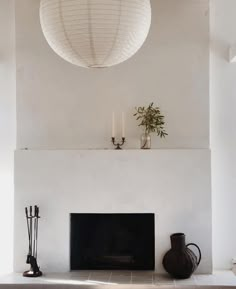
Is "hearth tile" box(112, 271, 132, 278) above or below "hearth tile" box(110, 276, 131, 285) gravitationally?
above

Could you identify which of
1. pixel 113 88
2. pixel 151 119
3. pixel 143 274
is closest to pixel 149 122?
pixel 151 119

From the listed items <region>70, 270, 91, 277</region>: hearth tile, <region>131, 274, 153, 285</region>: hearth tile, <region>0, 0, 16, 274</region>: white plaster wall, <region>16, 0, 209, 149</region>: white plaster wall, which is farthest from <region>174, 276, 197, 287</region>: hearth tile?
<region>0, 0, 16, 274</region>: white plaster wall

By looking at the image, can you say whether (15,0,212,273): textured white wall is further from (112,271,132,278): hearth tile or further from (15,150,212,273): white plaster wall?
(112,271,132,278): hearth tile

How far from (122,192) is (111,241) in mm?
527

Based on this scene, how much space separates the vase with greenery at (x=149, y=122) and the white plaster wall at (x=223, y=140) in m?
0.56

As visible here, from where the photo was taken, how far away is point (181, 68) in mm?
4781

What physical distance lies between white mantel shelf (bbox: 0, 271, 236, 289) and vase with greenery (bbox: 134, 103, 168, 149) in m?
1.27

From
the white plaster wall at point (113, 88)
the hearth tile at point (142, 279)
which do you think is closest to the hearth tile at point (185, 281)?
the hearth tile at point (142, 279)

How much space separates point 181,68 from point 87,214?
176 centimetres

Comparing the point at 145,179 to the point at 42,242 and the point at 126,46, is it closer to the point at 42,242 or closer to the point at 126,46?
the point at 42,242

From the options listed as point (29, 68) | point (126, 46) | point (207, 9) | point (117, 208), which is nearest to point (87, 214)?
point (117, 208)

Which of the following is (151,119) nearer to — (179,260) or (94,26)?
(179,260)

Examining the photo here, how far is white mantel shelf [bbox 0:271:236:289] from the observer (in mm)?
4262

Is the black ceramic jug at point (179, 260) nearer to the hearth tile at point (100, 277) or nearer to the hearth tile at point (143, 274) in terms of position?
the hearth tile at point (143, 274)
